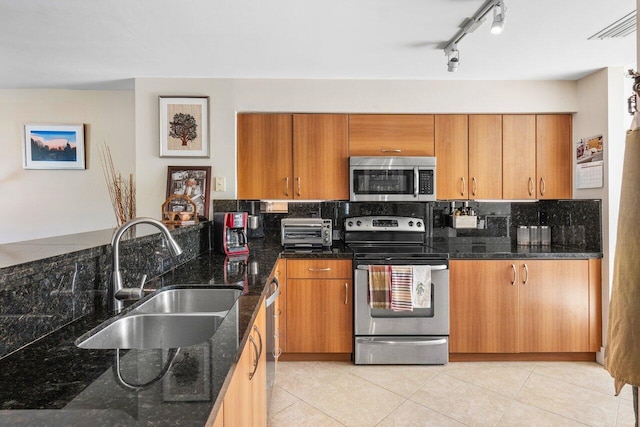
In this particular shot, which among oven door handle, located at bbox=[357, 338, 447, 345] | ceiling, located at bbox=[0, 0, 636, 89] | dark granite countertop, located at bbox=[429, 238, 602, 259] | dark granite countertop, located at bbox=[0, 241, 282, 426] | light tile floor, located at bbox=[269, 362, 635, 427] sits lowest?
light tile floor, located at bbox=[269, 362, 635, 427]

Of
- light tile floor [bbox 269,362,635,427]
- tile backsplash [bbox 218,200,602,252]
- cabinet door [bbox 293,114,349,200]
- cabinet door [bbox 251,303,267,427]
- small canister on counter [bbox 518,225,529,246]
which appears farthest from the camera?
tile backsplash [bbox 218,200,602,252]

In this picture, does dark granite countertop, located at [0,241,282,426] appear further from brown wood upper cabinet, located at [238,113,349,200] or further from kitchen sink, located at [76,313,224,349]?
brown wood upper cabinet, located at [238,113,349,200]

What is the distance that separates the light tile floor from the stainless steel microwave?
4.31 feet

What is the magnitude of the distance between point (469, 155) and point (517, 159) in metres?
0.40

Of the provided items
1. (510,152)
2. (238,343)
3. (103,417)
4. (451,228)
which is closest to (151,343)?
(238,343)

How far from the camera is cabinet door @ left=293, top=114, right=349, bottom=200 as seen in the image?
113 inches

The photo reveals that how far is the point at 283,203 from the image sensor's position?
3104 mm

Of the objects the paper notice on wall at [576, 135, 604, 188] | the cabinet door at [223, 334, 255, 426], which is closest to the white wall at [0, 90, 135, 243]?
the cabinet door at [223, 334, 255, 426]

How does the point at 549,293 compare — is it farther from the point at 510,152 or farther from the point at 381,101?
the point at 381,101

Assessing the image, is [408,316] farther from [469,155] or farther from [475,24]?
[475,24]

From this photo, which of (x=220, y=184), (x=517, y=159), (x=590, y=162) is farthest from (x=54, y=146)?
(x=590, y=162)

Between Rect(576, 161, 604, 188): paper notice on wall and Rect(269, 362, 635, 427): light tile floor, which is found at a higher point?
Rect(576, 161, 604, 188): paper notice on wall

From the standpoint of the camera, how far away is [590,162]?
106 inches

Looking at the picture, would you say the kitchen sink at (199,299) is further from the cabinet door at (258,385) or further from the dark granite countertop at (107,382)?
the dark granite countertop at (107,382)
